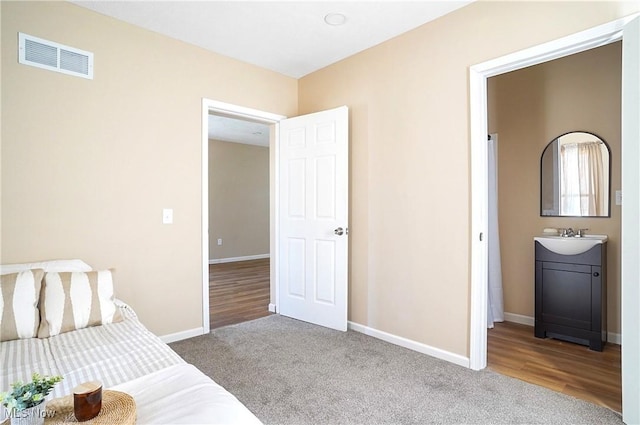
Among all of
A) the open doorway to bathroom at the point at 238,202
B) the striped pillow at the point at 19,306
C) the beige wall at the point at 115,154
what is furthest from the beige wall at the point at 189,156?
the open doorway to bathroom at the point at 238,202

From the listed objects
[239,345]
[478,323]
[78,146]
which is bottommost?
[239,345]

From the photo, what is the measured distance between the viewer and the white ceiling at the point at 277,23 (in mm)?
2502

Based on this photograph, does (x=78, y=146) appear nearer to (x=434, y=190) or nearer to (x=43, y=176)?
(x=43, y=176)

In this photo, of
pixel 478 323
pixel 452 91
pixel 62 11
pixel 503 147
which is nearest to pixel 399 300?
pixel 478 323

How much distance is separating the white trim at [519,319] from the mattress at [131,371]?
3.24 metres

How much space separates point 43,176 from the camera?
2.38 meters

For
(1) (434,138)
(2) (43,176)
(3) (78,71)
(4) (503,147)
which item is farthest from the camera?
(4) (503,147)

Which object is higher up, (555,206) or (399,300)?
(555,206)

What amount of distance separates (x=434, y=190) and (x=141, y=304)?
2.46 metres

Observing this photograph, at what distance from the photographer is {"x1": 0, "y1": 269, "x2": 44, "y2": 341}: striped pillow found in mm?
1760

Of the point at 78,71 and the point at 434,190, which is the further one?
the point at 434,190

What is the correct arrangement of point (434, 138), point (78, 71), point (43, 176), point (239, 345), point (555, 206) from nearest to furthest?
point (43, 176)
point (78, 71)
point (434, 138)
point (239, 345)
point (555, 206)

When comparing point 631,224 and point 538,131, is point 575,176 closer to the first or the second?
point 538,131

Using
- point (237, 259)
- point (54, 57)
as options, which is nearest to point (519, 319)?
point (54, 57)
